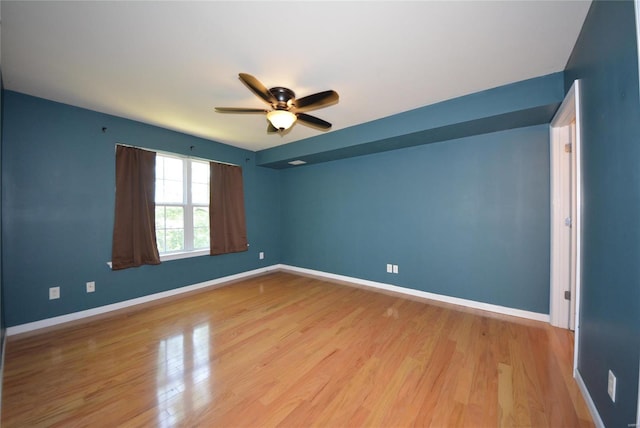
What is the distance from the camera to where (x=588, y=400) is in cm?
143

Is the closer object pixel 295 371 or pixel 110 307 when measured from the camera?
pixel 295 371

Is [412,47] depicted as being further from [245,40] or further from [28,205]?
[28,205]

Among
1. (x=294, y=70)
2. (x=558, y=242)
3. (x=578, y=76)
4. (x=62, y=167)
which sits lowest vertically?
(x=558, y=242)

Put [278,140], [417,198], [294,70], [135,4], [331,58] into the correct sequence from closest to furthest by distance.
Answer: [135,4] < [331,58] < [294,70] < [417,198] < [278,140]

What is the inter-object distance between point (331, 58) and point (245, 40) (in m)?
0.66

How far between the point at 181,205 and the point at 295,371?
3.00 meters

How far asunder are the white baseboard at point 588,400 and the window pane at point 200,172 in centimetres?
468

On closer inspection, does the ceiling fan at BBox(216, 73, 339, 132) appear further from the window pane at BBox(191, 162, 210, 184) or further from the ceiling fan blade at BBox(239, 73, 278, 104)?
the window pane at BBox(191, 162, 210, 184)

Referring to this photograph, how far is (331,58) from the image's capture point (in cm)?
185

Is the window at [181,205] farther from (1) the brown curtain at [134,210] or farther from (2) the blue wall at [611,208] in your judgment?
(2) the blue wall at [611,208]

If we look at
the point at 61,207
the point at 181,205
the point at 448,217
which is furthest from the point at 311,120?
the point at 61,207

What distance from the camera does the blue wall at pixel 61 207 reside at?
232cm

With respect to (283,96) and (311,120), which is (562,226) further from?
(283,96)

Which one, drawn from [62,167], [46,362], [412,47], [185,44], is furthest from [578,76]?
[62,167]
